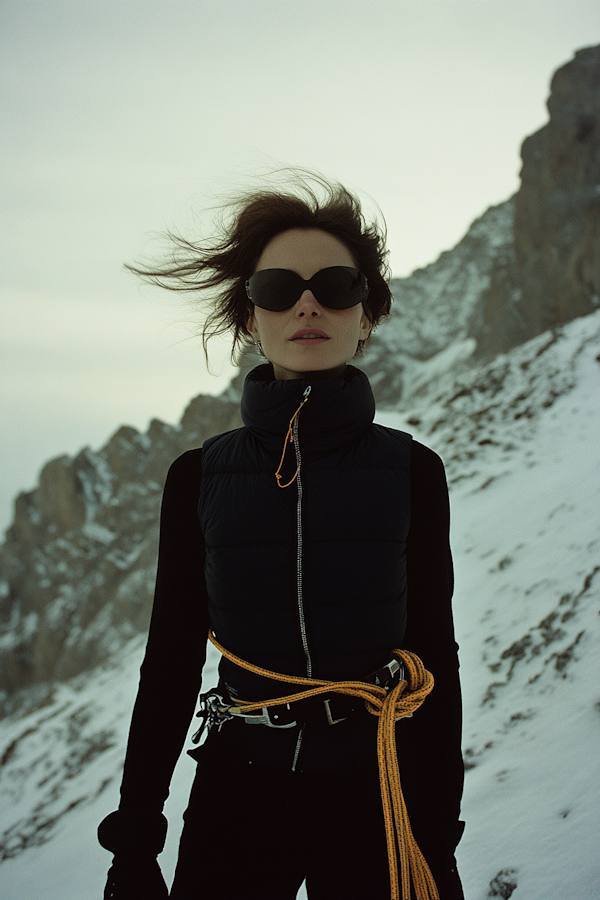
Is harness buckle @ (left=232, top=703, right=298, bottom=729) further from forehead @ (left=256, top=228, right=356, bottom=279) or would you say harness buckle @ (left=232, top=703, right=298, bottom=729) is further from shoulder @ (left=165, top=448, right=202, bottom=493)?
forehead @ (left=256, top=228, right=356, bottom=279)

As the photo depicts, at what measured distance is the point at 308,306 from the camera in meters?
1.65

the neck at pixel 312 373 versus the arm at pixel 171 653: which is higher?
the neck at pixel 312 373

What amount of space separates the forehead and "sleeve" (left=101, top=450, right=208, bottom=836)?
683 mm

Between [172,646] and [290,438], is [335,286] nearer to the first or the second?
[290,438]

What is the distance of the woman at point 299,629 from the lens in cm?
146

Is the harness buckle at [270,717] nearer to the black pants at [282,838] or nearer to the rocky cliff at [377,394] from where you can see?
the black pants at [282,838]

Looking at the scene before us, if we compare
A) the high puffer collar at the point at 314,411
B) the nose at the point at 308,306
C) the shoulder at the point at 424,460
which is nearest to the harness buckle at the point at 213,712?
the high puffer collar at the point at 314,411

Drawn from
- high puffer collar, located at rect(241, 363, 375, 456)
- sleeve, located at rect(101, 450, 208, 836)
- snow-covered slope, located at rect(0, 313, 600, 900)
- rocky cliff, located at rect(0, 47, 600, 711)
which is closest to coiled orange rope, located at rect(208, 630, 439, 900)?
sleeve, located at rect(101, 450, 208, 836)

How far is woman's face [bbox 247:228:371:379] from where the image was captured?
1.67 meters

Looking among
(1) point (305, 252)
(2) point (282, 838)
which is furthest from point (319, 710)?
(1) point (305, 252)

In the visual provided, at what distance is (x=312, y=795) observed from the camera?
150cm

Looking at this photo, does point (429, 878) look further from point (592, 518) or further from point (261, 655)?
point (592, 518)

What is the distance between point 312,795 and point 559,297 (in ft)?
115

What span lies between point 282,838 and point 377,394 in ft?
183
